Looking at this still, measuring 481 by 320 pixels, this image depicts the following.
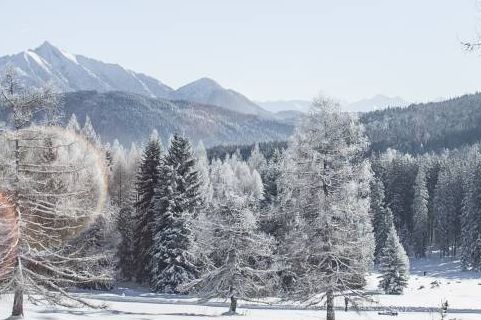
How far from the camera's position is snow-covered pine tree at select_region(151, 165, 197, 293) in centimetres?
5078

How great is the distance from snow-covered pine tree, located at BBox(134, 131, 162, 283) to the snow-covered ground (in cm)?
355

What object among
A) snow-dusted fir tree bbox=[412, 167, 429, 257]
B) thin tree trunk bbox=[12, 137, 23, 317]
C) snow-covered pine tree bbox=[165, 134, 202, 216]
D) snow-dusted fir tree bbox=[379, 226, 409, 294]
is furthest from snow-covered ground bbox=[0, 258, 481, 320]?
snow-dusted fir tree bbox=[412, 167, 429, 257]

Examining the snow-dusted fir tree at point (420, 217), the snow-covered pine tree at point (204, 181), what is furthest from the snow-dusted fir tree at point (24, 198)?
the snow-dusted fir tree at point (420, 217)

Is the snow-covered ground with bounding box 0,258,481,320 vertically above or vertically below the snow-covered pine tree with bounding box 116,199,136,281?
below

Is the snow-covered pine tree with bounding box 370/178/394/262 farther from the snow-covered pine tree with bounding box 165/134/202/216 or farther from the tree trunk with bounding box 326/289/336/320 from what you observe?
the tree trunk with bounding box 326/289/336/320

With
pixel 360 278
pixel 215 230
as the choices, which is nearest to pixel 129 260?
pixel 215 230

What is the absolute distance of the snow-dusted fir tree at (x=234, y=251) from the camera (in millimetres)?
36969

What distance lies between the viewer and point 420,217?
10875 cm

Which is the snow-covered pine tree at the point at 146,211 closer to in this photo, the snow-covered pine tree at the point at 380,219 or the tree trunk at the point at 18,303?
the tree trunk at the point at 18,303

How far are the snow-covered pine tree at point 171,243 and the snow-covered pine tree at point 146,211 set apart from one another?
3648mm

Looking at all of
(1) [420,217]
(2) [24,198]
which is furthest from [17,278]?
(1) [420,217]

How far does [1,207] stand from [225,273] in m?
18.9

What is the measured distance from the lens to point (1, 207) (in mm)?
20438

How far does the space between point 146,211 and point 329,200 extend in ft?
108
